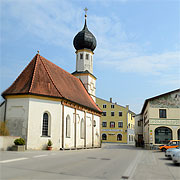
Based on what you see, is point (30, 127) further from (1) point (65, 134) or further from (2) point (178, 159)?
(2) point (178, 159)

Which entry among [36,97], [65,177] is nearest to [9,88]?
[36,97]

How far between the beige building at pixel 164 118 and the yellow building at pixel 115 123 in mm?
28163

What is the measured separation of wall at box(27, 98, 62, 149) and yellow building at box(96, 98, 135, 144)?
126 ft

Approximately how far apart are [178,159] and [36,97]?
14.8 metres

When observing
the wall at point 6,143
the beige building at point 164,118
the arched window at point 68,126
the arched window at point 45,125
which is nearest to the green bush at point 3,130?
the wall at point 6,143

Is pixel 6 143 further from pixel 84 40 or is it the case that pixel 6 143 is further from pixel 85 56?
pixel 84 40

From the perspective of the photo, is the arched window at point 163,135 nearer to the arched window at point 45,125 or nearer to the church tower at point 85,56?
the church tower at point 85,56

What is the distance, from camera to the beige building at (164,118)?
31969mm

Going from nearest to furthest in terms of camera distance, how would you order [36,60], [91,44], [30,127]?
[30,127] < [36,60] < [91,44]

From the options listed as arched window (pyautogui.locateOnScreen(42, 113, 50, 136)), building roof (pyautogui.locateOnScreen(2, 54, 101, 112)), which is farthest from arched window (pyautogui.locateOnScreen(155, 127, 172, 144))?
arched window (pyautogui.locateOnScreen(42, 113, 50, 136))

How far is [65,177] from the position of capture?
8797 millimetres

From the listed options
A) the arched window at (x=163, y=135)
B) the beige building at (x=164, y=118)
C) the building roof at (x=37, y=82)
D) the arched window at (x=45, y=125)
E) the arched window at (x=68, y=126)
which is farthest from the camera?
the beige building at (x=164, y=118)

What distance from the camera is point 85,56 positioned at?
42.1 metres

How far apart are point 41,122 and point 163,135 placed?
17697mm
